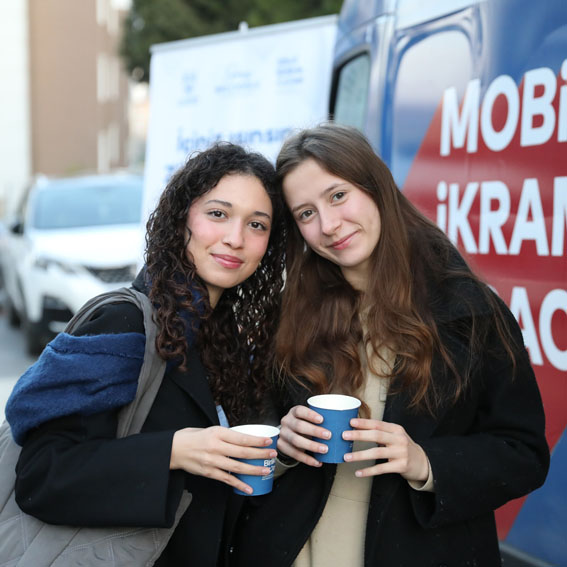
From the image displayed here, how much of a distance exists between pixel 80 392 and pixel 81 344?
0.10 meters

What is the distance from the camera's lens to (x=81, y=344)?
5.20ft

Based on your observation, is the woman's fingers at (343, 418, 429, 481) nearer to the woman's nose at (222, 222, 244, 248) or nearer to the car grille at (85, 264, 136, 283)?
the woman's nose at (222, 222, 244, 248)

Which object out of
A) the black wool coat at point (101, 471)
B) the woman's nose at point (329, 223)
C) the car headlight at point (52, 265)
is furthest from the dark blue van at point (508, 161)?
the car headlight at point (52, 265)

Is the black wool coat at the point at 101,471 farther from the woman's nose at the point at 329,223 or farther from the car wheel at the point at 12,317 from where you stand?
the car wheel at the point at 12,317

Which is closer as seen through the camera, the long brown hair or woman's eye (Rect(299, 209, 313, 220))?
the long brown hair

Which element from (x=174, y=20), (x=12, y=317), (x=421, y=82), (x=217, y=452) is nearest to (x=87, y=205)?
(x=12, y=317)

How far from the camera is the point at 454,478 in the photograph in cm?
166

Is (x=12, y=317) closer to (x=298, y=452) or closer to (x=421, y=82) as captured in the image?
(x=421, y=82)

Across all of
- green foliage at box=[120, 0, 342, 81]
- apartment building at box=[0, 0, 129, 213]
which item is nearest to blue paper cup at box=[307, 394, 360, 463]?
green foliage at box=[120, 0, 342, 81]

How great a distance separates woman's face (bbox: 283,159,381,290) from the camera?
1.92 metres

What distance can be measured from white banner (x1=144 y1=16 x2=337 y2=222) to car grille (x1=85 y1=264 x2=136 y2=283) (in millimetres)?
1406

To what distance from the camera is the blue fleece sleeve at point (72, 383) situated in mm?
1543

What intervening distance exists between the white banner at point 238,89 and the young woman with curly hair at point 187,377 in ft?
8.35

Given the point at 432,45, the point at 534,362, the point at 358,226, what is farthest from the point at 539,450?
the point at 432,45
